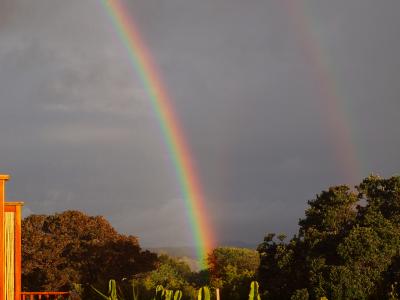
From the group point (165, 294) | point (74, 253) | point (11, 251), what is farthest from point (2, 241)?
point (74, 253)

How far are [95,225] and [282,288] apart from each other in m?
19.6

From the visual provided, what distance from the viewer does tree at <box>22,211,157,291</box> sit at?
33.7 meters

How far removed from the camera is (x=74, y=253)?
114 ft

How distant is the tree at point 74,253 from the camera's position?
111ft

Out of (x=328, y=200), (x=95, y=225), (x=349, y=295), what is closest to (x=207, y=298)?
(x=349, y=295)

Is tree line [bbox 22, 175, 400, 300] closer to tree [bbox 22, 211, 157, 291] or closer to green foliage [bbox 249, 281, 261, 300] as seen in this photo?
green foliage [bbox 249, 281, 261, 300]

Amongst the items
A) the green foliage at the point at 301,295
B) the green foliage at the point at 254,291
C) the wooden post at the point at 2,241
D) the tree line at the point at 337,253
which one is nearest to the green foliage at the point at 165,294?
the green foliage at the point at 254,291

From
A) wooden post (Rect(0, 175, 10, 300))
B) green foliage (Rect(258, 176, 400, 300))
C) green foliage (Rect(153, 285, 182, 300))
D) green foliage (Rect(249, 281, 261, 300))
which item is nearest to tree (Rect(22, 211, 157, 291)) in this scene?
green foliage (Rect(258, 176, 400, 300))

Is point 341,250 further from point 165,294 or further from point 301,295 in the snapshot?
point 165,294

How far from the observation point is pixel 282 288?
739 inches

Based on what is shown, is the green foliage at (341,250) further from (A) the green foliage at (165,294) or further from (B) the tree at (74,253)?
(B) the tree at (74,253)

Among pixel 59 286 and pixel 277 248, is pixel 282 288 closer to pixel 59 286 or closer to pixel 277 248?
pixel 277 248

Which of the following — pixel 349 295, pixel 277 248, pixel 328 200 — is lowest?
pixel 349 295

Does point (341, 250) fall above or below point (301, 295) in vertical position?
above
